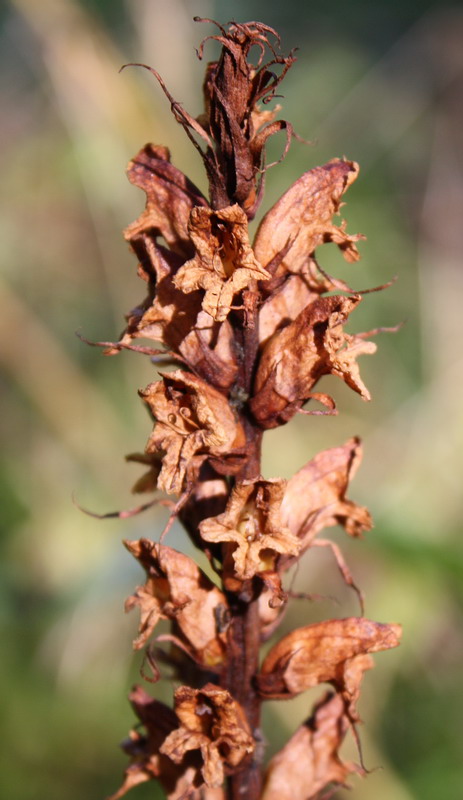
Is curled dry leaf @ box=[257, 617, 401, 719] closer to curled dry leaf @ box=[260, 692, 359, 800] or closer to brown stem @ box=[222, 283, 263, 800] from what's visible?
brown stem @ box=[222, 283, 263, 800]

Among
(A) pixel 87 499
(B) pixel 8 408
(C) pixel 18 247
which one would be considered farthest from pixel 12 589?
(C) pixel 18 247

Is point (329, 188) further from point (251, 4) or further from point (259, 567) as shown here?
point (251, 4)

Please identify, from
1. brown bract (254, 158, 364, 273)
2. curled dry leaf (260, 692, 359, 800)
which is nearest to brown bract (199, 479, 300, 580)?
brown bract (254, 158, 364, 273)

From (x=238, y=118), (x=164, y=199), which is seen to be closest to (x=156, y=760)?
(x=164, y=199)

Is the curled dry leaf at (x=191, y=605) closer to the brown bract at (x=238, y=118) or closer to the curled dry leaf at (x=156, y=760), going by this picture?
the curled dry leaf at (x=156, y=760)

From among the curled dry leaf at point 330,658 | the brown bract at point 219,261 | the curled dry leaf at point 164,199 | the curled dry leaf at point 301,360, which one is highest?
the curled dry leaf at point 164,199

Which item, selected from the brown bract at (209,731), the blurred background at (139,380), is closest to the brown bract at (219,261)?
the brown bract at (209,731)
